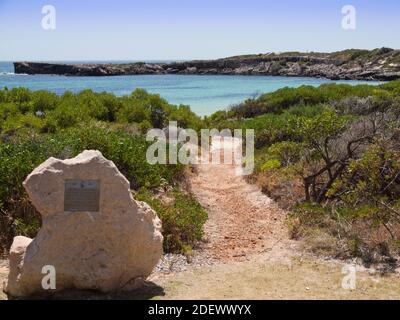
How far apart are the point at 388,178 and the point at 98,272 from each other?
632 cm

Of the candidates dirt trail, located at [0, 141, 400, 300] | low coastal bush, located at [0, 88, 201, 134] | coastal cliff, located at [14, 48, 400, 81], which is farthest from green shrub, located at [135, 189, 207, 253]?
coastal cliff, located at [14, 48, 400, 81]

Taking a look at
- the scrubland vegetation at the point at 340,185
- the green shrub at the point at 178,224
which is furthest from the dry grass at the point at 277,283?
the green shrub at the point at 178,224

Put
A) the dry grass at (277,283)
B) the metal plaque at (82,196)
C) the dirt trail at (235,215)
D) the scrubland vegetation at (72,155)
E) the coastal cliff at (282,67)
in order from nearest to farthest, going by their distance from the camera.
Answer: the metal plaque at (82,196), the dry grass at (277,283), the scrubland vegetation at (72,155), the dirt trail at (235,215), the coastal cliff at (282,67)

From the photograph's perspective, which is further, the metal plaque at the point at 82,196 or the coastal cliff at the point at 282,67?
the coastal cliff at the point at 282,67

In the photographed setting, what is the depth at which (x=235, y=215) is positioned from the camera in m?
11.4

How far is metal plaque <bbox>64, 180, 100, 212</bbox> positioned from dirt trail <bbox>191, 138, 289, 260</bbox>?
3.04m

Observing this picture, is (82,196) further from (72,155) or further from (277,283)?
(72,155)

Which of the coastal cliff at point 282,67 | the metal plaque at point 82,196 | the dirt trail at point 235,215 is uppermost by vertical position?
the coastal cliff at point 282,67

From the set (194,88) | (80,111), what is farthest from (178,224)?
(194,88)

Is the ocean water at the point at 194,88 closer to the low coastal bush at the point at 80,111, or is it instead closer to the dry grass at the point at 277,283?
the low coastal bush at the point at 80,111

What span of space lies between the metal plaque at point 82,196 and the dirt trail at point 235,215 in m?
3.04

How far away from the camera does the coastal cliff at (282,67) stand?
256 ft

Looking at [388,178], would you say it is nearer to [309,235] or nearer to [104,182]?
[309,235]
